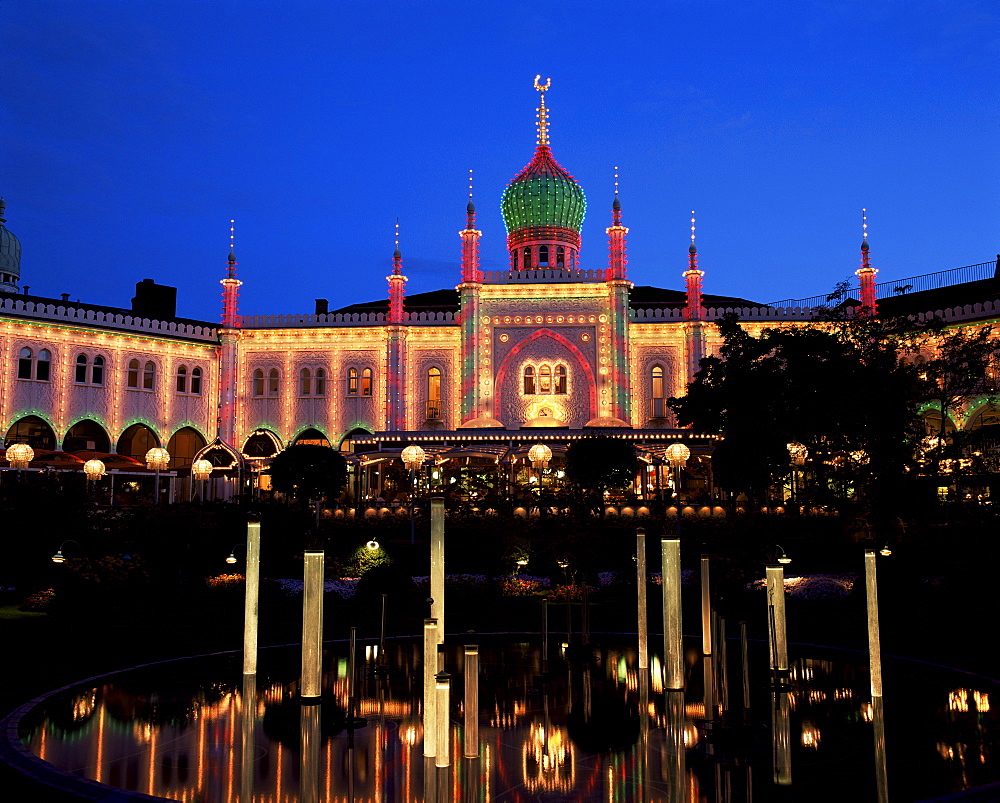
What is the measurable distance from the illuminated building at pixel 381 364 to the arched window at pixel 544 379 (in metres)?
0.06

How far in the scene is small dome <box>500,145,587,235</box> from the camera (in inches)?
1822

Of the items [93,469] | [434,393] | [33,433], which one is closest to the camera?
[93,469]

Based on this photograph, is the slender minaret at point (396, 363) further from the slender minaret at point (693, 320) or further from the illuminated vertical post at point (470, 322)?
the slender minaret at point (693, 320)

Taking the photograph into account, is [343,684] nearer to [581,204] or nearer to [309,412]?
[309,412]

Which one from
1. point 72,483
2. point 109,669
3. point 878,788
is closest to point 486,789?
point 878,788

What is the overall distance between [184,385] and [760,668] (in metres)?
35.0

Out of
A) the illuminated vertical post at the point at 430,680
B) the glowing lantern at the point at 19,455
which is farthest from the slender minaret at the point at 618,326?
the illuminated vertical post at the point at 430,680

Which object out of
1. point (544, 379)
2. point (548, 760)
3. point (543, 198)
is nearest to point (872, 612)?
point (548, 760)

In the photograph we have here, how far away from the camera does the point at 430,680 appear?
28.8 feet

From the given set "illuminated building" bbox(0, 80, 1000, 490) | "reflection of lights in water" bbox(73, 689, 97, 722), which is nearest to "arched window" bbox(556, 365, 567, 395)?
"illuminated building" bbox(0, 80, 1000, 490)

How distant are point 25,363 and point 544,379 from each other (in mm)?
21693

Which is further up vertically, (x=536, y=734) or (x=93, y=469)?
(x=93, y=469)

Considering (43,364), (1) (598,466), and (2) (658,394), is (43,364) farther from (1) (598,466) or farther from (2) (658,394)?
(2) (658,394)

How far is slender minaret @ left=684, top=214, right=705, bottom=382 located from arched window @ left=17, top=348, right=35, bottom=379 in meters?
27.6
